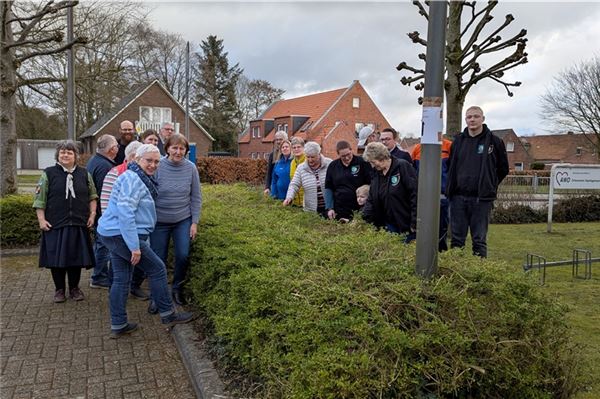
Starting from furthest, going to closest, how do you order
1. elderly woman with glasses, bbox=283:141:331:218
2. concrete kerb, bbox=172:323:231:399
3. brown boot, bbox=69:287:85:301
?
elderly woman with glasses, bbox=283:141:331:218 → brown boot, bbox=69:287:85:301 → concrete kerb, bbox=172:323:231:399

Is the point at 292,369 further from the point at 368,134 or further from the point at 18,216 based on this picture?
the point at 18,216

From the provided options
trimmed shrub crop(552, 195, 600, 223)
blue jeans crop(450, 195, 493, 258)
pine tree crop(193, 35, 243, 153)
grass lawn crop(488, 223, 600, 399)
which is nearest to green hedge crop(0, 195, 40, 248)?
blue jeans crop(450, 195, 493, 258)

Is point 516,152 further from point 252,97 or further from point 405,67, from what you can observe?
point 405,67

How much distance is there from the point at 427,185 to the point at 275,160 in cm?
502

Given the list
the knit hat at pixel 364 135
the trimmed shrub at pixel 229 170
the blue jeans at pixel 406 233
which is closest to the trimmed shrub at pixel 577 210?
the knit hat at pixel 364 135

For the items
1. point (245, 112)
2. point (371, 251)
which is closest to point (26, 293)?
point (371, 251)

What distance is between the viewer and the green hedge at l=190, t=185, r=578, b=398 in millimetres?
2426

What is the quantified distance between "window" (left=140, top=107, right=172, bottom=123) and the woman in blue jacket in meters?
37.3

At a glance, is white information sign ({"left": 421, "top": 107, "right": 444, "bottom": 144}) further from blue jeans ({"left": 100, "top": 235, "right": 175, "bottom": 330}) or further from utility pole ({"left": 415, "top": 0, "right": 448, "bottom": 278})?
blue jeans ({"left": 100, "top": 235, "right": 175, "bottom": 330})

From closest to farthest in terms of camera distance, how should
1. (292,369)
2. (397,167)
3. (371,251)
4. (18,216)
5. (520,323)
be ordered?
(292,369)
(520,323)
(371,251)
(397,167)
(18,216)

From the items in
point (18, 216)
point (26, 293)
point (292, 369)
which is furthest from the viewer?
point (18, 216)

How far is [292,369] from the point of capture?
103 inches

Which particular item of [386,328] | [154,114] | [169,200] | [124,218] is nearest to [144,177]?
[124,218]

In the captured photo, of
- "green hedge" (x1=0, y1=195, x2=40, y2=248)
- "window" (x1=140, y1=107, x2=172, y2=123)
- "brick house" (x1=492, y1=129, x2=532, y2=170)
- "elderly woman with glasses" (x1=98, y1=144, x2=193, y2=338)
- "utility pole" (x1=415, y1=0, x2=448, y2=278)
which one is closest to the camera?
"utility pole" (x1=415, y1=0, x2=448, y2=278)
